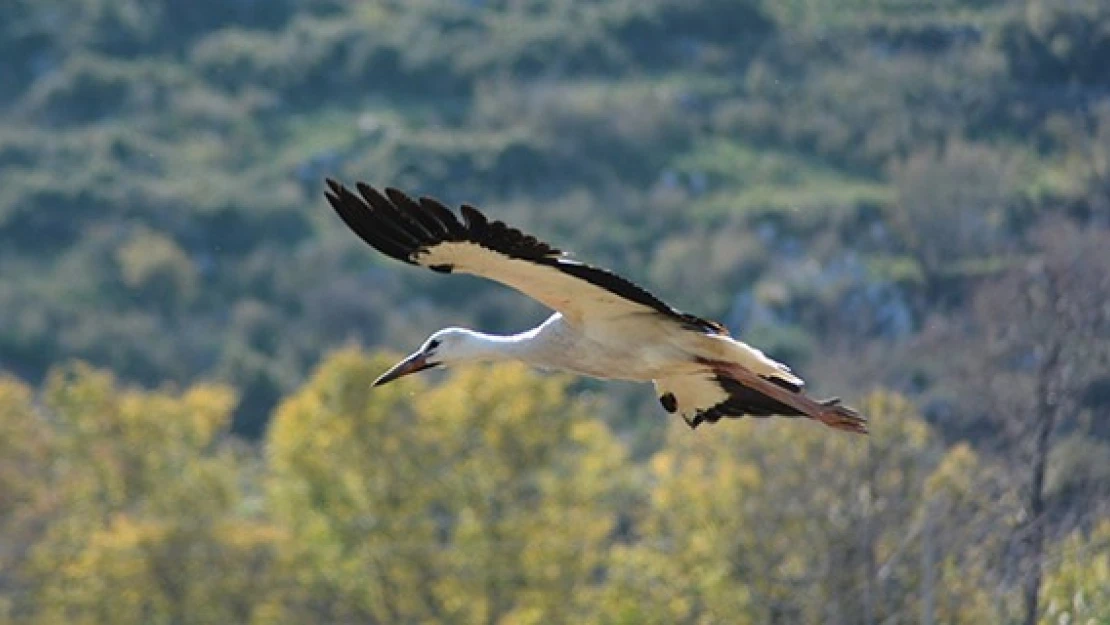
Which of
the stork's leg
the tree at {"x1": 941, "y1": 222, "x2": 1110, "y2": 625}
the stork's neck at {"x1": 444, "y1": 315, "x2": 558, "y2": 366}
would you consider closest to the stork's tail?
the stork's leg

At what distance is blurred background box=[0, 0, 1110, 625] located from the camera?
2766 cm

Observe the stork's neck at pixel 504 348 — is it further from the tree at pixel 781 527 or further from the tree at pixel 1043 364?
the tree at pixel 1043 364

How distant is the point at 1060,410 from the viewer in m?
27.0

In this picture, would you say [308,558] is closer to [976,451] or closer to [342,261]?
[976,451]

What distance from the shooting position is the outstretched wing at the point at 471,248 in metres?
11.1

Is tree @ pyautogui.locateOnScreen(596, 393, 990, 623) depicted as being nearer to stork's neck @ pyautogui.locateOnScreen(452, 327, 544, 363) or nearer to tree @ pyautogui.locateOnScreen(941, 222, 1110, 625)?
tree @ pyautogui.locateOnScreen(941, 222, 1110, 625)

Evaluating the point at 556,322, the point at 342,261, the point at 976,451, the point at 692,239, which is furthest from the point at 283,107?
the point at 556,322

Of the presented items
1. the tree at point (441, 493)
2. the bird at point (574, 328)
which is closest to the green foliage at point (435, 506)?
the tree at point (441, 493)

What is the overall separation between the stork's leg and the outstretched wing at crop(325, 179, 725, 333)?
577mm

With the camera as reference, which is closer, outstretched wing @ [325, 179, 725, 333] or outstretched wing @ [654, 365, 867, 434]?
outstretched wing @ [325, 179, 725, 333]

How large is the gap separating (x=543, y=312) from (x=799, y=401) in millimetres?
54114

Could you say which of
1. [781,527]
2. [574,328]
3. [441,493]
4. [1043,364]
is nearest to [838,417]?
[574,328]

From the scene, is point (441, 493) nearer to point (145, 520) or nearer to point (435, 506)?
point (435, 506)

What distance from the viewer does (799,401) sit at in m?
12.9
